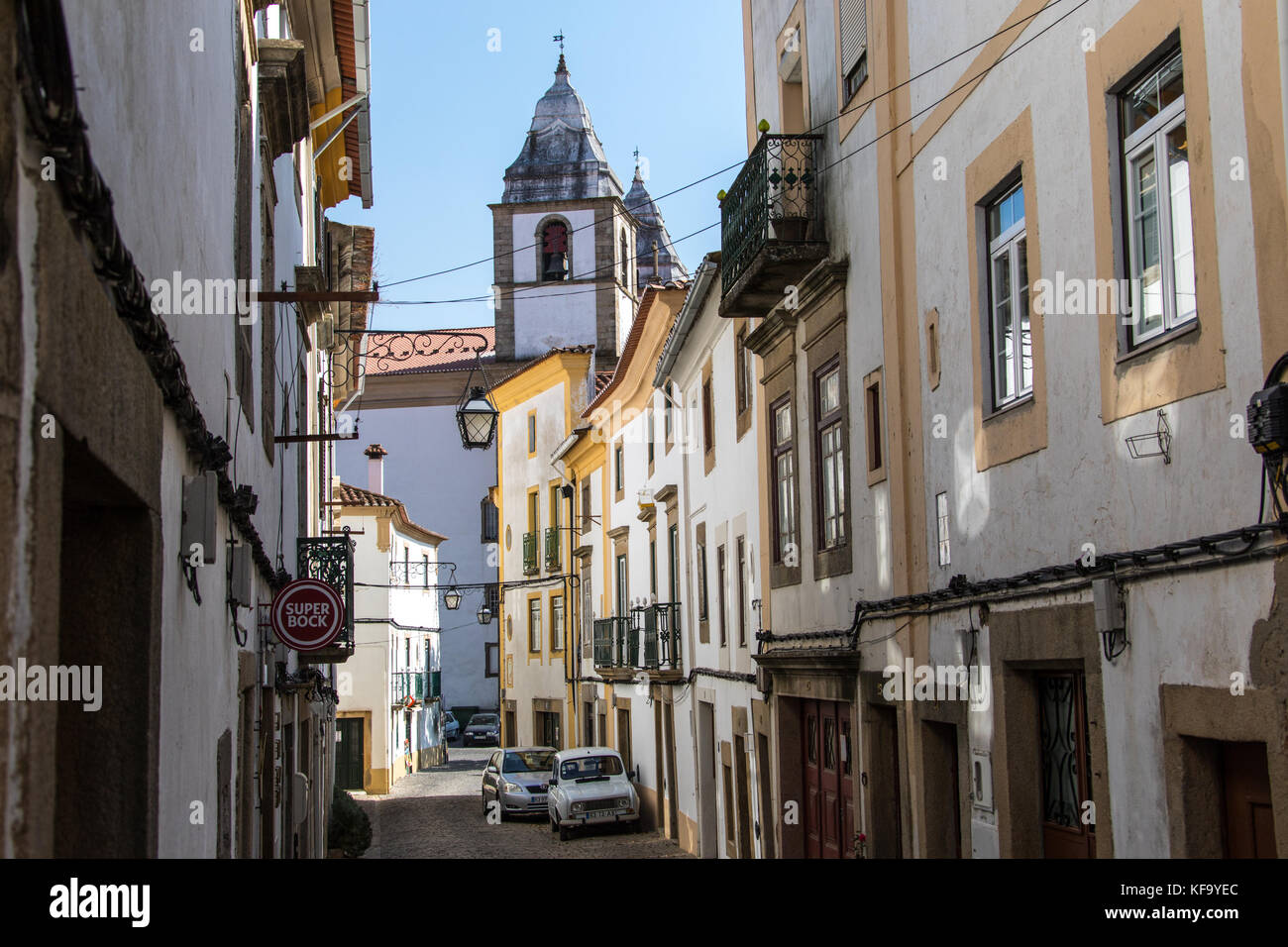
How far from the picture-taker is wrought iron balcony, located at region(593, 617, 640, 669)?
27.3 metres

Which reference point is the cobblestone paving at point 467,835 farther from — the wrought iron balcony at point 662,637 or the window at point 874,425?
the window at point 874,425

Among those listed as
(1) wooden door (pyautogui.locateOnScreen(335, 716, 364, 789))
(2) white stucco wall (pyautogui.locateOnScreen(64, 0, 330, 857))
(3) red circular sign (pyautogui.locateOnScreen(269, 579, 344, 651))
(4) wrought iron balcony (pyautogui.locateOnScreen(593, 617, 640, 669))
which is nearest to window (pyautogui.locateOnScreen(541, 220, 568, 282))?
(1) wooden door (pyautogui.locateOnScreen(335, 716, 364, 789))

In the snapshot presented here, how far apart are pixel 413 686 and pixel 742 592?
97.2 ft

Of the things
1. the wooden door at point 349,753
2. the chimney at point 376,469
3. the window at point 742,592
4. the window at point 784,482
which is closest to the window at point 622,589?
the wooden door at point 349,753

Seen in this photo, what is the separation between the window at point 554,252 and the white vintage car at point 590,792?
29.2 m

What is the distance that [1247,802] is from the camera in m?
6.19

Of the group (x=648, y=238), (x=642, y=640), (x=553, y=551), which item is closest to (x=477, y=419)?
(x=642, y=640)

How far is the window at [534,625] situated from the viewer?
42.1m

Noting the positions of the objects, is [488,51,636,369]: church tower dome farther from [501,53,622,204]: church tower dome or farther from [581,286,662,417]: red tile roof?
[581,286,662,417]: red tile roof
